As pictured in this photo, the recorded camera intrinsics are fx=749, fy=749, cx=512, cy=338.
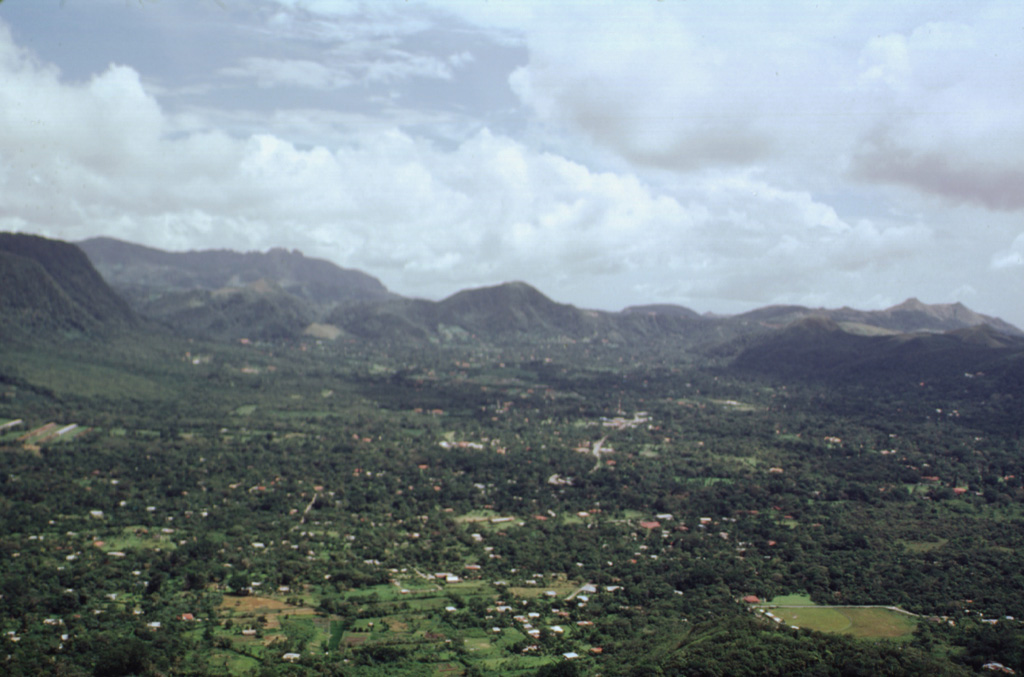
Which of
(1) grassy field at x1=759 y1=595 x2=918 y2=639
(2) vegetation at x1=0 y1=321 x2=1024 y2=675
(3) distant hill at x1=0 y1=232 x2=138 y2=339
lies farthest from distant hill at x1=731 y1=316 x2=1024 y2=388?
(3) distant hill at x1=0 y1=232 x2=138 y2=339

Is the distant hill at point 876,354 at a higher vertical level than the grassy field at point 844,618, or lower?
higher

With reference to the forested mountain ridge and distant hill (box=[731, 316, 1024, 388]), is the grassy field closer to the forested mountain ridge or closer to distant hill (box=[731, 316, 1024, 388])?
the forested mountain ridge

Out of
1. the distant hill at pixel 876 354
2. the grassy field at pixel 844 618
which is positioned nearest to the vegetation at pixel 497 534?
the grassy field at pixel 844 618

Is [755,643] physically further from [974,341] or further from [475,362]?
[475,362]

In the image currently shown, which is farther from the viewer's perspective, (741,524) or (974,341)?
(974,341)

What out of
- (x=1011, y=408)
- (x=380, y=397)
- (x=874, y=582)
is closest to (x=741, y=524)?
(x=874, y=582)

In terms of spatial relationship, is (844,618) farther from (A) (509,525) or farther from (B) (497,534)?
(A) (509,525)

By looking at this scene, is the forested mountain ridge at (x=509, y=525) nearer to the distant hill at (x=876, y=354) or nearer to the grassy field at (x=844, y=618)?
the grassy field at (x=844, y=618)

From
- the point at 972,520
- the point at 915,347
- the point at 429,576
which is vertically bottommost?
the point at 429,576
